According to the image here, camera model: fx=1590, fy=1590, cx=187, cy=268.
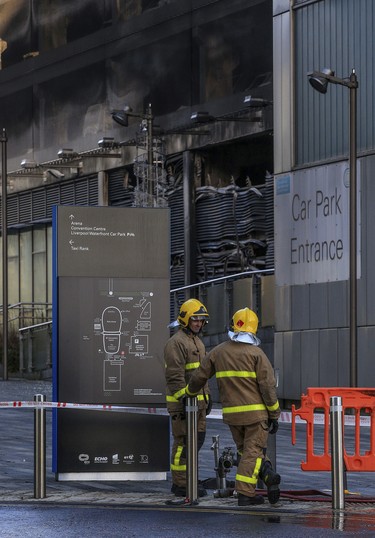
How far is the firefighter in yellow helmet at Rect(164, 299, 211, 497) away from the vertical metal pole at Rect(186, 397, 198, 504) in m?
0.33

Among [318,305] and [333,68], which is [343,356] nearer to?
[318,305]

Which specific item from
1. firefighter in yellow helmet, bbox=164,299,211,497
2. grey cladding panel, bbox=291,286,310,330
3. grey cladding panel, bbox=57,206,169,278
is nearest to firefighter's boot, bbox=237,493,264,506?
firefighter in yellow helmet, bbox=164,299,211,497

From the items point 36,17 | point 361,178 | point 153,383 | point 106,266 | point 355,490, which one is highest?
point 36,17

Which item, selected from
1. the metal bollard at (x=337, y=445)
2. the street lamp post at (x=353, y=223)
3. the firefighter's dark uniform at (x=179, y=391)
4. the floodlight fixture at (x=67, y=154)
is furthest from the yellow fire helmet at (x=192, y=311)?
the floodlight fixture at (x=67, y=154)

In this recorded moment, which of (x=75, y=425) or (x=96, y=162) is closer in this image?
(x=75, y=425)

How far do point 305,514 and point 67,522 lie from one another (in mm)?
2024

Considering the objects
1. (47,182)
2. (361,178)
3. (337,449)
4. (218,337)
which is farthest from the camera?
(47,182)

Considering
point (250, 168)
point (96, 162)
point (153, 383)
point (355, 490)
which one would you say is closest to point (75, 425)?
point (153, 383)

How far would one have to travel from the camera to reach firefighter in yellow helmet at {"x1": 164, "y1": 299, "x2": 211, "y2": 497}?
47.5ft

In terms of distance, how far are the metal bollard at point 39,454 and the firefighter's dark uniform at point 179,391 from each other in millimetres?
1178

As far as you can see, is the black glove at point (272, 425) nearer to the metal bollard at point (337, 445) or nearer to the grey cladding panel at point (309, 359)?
the metal bollard at point (337, 445)

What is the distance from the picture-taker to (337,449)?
44.3 ft

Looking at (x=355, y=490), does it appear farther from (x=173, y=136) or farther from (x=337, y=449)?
(x=173, y=136)

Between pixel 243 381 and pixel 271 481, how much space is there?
903mm
